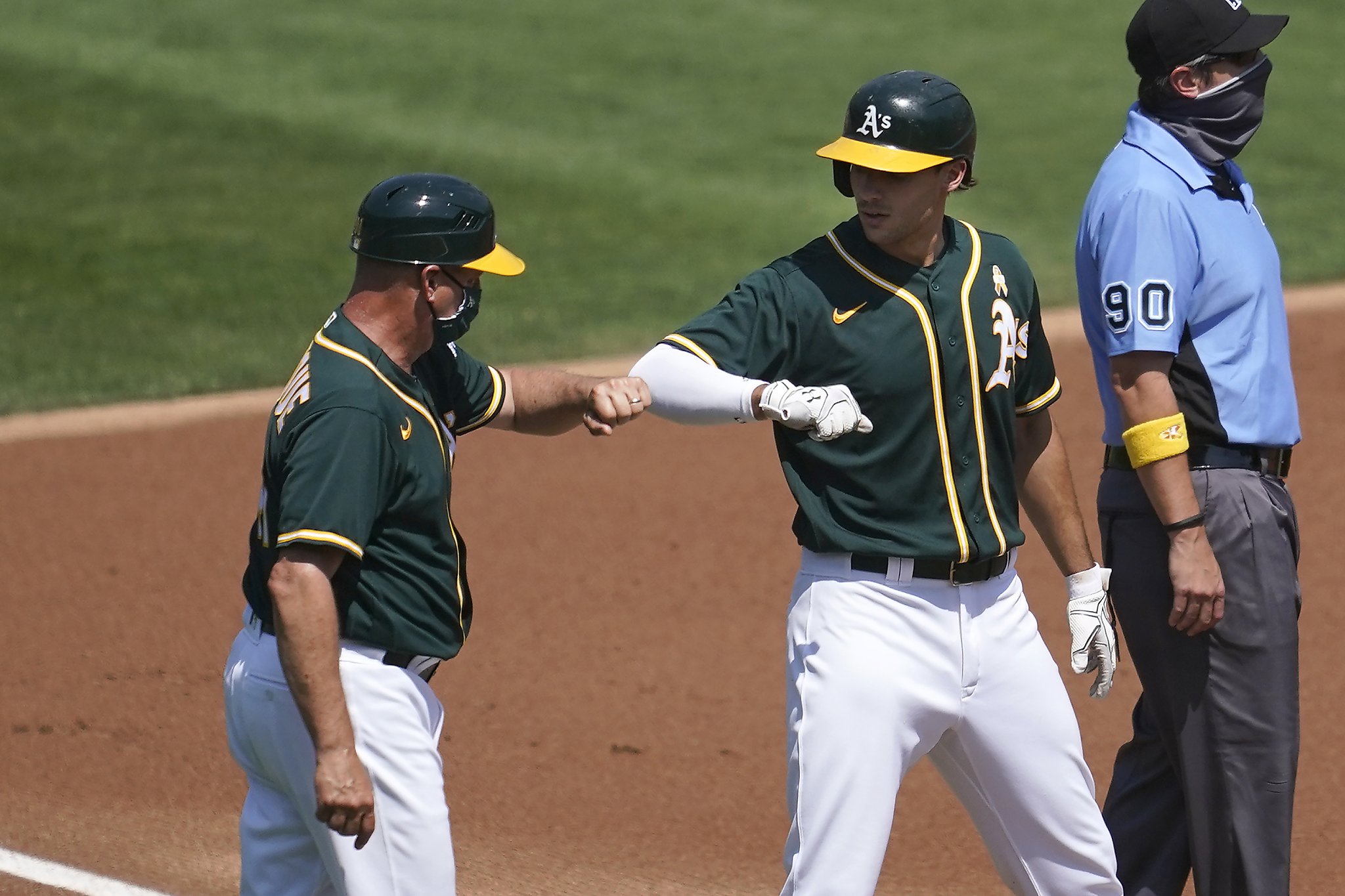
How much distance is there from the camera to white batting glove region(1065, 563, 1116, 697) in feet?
13.4

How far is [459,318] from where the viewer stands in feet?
11.8

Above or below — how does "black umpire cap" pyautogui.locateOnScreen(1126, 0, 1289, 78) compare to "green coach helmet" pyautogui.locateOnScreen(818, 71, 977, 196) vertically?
above

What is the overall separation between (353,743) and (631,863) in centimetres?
195

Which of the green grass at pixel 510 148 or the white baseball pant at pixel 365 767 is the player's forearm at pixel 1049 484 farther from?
the green grass at pixel 510 148

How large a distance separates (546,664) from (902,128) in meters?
3.43

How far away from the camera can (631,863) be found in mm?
5105

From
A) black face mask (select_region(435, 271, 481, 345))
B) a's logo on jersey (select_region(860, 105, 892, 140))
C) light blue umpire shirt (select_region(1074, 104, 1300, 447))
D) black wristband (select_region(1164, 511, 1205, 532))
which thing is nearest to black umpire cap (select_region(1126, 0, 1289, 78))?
light blue umpire shirt (select_region(1074, 104, 1300, 447))

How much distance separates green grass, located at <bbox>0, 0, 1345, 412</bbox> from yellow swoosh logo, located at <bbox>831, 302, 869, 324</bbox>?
7.44 meters

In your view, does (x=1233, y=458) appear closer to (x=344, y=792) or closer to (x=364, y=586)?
(x=364, y=586)

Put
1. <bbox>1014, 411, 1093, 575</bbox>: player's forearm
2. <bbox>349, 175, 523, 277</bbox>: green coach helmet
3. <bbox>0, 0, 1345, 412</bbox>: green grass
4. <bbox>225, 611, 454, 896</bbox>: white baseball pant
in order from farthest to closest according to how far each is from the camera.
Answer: <bbox>0, 0, 1345, 412</bbox>: green grass → <bbox>1014, 411, 1093, 575</bbox>: player's forearm → <bbox>349, 175, 523, 277</bbox>: green coach helmet → <bbox>225, 611, 454, 896</bbox>: white baseball pant

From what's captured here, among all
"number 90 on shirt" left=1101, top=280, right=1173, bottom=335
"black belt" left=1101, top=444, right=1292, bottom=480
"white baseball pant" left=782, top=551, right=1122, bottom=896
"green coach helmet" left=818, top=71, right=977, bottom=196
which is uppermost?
"green coach helmet" left=818, top=71, right=977, bottom=196

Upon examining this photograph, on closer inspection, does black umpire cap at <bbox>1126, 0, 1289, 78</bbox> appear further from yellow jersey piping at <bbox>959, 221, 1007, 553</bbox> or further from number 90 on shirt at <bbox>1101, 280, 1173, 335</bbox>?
yellow jersey piping at <bbox>959, 221, 1007, 553</bbox>

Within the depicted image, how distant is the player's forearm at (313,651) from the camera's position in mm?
3264

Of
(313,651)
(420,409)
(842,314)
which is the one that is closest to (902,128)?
(842,314)
